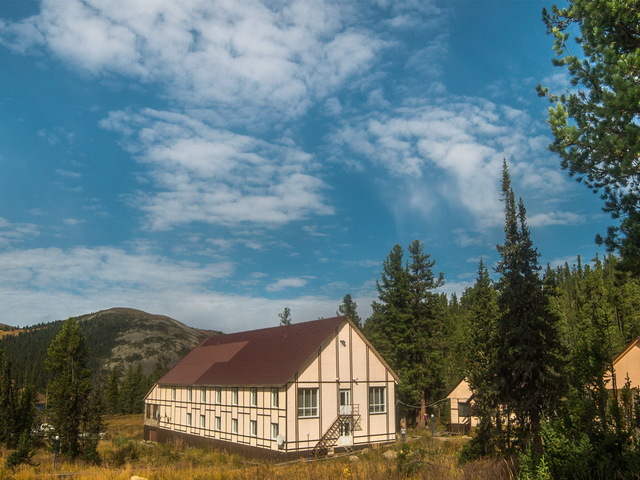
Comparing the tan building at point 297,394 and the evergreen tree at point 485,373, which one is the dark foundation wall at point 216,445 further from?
the evergreen tree at point 485,373

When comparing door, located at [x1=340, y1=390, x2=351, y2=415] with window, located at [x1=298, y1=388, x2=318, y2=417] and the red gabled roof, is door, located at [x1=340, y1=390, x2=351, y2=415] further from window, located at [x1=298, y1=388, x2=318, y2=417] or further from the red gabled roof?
the red gabled roof

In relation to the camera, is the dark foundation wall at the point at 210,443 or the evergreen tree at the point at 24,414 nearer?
the dark foundation wall at the point at 210,443

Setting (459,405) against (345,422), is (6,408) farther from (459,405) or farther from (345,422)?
(459,405)

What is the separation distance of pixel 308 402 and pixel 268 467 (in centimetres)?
1608

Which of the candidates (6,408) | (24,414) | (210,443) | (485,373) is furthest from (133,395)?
(485,373)

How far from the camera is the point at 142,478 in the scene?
685 inches

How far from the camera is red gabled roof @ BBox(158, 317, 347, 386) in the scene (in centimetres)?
3550

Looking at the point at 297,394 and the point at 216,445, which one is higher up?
the point at 297,394

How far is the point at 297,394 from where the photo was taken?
33594 millimetres

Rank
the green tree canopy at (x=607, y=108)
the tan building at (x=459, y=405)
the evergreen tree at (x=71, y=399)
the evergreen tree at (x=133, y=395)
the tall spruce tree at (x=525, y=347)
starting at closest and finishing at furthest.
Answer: the green tree canopy at (x=607, y=108), the tall spruce tree at (x=525, y=347), the evergreen tree at (x=71, y=399), the tan building at (x=459, y=405), the evergreen tree at (x=133, y=395)

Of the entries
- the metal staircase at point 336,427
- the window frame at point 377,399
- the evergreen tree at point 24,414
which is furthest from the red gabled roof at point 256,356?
the evergreen tree at point 24,414

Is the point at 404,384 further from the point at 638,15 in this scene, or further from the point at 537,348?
the point at 638,15

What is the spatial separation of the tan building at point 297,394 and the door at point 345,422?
0.21 ft

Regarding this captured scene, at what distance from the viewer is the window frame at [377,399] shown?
3755 cm
